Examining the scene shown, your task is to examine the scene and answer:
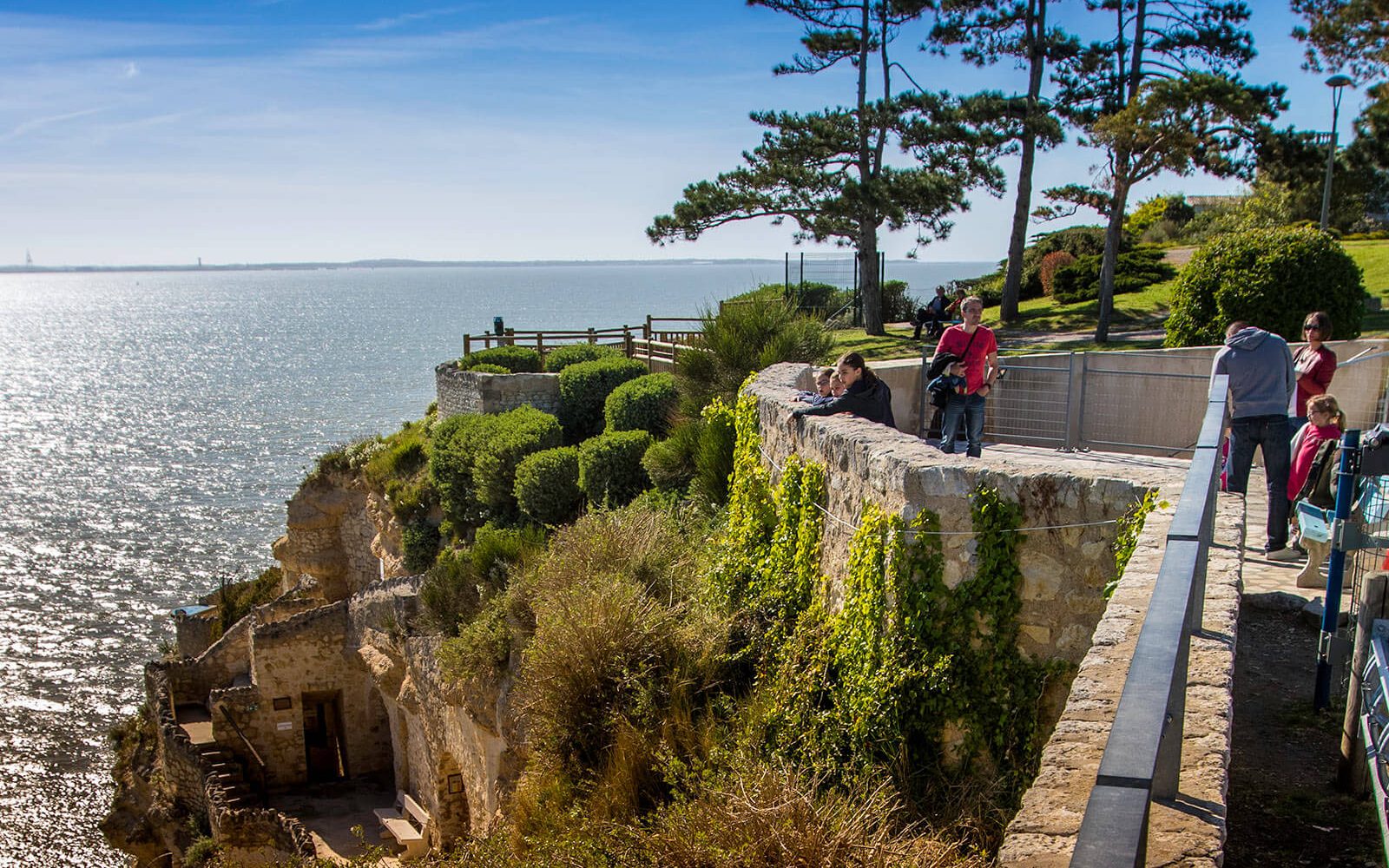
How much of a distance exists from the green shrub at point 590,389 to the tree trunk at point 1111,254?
457 inches

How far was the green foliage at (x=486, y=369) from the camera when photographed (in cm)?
3001

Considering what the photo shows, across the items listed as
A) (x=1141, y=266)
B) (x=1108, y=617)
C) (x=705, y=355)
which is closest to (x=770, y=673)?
(x=1108, y=617)

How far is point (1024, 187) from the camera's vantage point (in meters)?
28.4

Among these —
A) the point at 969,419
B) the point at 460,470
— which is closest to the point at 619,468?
the point at 460,470

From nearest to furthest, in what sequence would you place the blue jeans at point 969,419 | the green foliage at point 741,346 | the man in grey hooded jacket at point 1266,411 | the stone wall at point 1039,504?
the stone wall at point 1039,504, the man in grey hooded jacket at point 1266,411, the blue jeans at point 969,419, the green foliage at point 741,346

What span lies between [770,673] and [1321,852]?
182 inches

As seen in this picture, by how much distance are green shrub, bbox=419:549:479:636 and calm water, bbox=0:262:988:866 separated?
16119 millimetres

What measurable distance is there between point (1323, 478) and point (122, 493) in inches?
2463

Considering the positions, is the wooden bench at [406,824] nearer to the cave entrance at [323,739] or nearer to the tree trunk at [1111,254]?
the cave entrance at [323,739]

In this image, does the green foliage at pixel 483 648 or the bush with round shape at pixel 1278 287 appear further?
the bush with round shape at pixel 1278 287

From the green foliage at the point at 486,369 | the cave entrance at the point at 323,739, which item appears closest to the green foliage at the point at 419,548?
the cave entrance at the point at 323,739

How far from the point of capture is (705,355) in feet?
53.6

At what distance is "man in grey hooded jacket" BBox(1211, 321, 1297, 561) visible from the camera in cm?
769

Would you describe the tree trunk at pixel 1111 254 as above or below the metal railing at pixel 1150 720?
above
